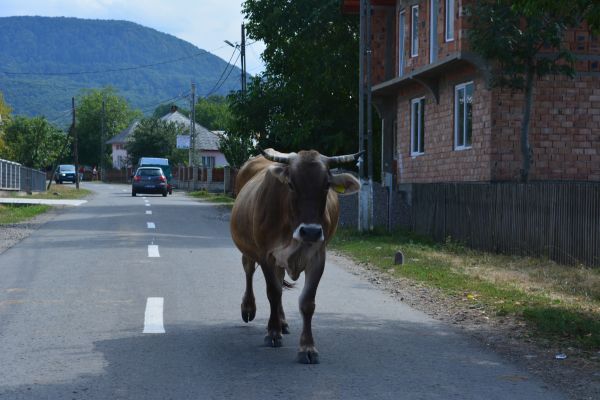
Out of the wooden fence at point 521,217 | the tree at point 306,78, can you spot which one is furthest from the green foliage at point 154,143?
the wooden fence at point 521,217

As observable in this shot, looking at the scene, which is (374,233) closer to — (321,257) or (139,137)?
(321,257)

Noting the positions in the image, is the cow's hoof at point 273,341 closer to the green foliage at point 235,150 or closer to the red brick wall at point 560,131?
the red brick wall at point 560,131

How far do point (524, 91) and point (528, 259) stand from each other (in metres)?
6.03

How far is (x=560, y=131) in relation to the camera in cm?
2288

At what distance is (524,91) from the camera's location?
2216cm

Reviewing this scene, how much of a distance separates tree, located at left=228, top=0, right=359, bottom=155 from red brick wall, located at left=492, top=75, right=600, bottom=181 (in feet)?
49.9

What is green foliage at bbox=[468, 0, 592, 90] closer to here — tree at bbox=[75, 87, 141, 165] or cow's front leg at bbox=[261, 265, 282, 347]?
cow's front leg at bbox=[261, 265, 282, 347]

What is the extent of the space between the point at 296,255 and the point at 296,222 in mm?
390

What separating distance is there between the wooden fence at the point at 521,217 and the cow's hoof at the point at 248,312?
761cm

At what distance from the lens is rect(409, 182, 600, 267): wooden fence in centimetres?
1592

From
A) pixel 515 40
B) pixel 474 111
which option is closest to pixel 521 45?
pixel 515 40

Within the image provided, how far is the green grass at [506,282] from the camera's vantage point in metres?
10.0

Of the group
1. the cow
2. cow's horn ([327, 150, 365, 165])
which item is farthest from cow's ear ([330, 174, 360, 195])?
cow's horn ([327, 150, 365, 165])

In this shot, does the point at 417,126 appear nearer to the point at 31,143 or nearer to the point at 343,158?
the point at 343,158
